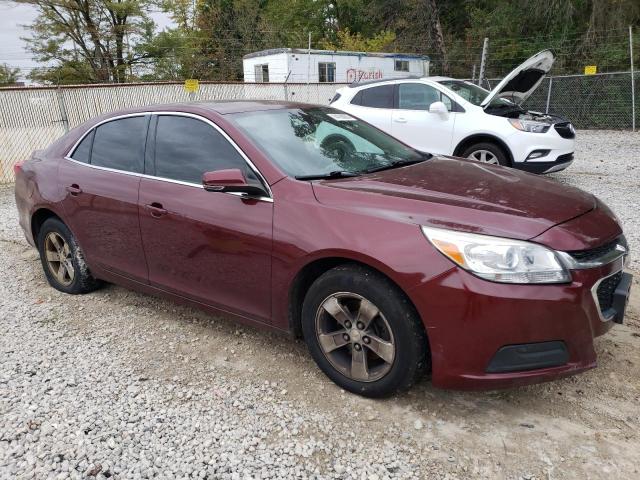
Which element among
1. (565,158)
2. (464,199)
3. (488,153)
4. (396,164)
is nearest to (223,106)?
(396,164)

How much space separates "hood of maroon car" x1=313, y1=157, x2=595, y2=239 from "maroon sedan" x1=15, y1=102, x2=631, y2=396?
11 millimetres

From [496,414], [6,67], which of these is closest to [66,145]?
[496,414]

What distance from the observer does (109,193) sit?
3.76 m

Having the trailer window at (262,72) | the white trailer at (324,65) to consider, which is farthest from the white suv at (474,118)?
the trailer window at (262,72)

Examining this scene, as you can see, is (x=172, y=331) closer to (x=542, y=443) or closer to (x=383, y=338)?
(x=383, y=338)

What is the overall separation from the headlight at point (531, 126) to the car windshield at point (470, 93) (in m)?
0.66

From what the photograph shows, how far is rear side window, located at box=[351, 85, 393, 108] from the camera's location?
8.87 meters

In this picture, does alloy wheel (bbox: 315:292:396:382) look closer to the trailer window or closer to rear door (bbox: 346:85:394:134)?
rear door (bbox: 346:85:394:134)

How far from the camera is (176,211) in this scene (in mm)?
3334

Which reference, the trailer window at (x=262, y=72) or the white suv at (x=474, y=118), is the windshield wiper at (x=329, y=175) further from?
the trailer window at (x=262, y=72)

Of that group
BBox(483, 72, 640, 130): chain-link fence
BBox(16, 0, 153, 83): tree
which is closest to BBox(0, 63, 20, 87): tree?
BBox(16, 0, 153, 83): tree

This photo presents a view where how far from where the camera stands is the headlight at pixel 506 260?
2.33 metres

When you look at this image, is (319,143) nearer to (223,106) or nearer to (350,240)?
(223,106)

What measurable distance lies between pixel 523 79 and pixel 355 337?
7055mm
